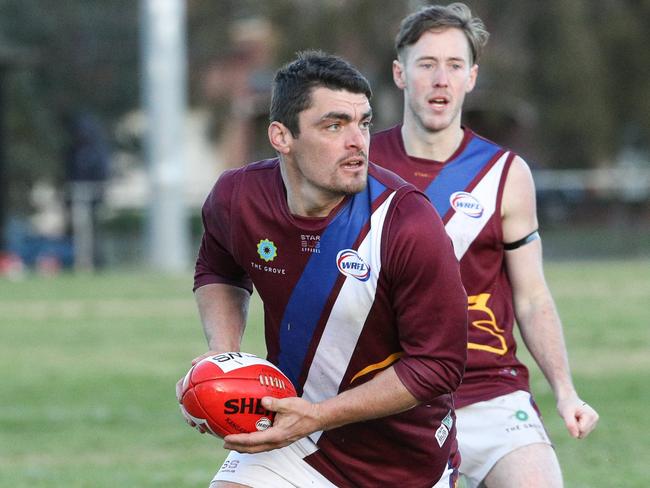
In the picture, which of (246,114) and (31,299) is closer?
(31,299)

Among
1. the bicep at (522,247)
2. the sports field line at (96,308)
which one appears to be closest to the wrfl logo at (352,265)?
the bicep at (522,247)

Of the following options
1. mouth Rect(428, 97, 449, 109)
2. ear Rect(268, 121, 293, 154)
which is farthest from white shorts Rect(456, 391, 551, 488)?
ear Rect(268, 121, 293, 154)

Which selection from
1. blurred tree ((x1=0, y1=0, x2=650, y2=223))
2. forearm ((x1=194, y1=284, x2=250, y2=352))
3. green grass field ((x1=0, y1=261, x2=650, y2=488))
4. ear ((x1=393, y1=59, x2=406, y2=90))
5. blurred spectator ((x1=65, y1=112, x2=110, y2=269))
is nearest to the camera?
forearm ((x1=194, y1=284, x2=250, y2=352))

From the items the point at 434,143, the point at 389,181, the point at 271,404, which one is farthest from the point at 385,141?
the point at 271,404

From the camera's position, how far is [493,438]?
5547mm

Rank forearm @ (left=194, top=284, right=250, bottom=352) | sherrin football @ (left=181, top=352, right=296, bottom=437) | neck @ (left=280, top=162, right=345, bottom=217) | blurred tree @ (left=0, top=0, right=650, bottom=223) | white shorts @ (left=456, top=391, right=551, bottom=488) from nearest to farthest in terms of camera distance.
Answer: sherrin football @ (left=181, top=352, right=296, bottom=437), neck @ (left=280, top=162, right=345, bottom=217), forearm @ (left=194, top=284, right=250, bottom=352), white shorts @ (left=456, top=391, right=551, bottom=488), blurred tree @ (left=0, top=0, right=650, bottom=223)

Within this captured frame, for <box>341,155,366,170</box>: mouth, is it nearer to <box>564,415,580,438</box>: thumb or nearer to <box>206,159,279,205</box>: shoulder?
<box>206,159,279,205</box>: shoulder

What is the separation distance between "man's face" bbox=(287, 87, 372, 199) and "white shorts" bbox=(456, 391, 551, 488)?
1.48 m

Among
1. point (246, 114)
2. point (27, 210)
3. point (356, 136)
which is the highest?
point (356, 136)

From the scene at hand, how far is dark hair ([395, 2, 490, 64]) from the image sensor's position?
5812 mm

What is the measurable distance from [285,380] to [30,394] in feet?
25.6

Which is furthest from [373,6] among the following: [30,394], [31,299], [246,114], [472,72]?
[472,72]

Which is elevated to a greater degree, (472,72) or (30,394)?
(472,72)

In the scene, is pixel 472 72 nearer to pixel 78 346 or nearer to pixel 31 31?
pixel 78 346
